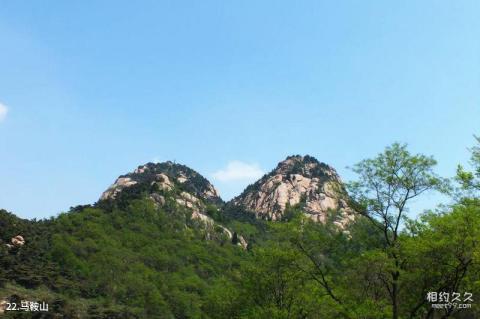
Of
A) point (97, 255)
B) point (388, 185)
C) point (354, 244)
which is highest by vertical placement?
point (97, 255)

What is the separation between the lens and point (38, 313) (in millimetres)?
99312

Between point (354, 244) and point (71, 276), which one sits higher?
point (71, 276)

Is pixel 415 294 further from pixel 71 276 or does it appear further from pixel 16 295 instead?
pixel 71 276

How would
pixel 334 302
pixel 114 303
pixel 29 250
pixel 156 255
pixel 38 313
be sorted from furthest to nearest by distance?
pixel 156 255 → pixel 29 250 → pixel 114 303 → pixel 38 313 → pixel 334 302

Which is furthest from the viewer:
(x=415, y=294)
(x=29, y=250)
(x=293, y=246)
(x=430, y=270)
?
(x=29, y=250)

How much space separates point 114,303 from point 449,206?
5045 inches

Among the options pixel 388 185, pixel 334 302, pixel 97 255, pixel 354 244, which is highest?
pixel 97 255

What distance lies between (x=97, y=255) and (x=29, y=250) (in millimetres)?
24606

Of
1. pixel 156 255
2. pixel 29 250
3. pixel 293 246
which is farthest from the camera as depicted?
pixel 156 255

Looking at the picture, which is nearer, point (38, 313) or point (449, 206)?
point (449, 206)

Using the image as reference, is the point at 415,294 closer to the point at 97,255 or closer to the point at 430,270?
the point at 430,270

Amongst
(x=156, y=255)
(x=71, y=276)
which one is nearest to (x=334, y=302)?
(x=71, y=276)

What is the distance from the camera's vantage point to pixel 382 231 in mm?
29750

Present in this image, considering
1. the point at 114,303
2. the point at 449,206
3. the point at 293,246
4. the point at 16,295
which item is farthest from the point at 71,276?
the point at 449,206
